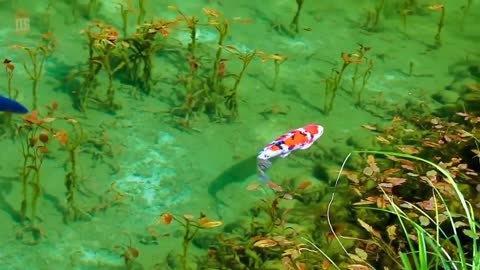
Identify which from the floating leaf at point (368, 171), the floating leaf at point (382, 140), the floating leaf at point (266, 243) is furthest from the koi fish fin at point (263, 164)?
the floating leaf at point (266, 243)

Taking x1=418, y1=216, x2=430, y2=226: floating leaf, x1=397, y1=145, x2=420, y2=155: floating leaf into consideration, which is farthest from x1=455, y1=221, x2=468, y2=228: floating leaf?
x1=397, y1=145, x2=420, y2=155: floating leaf

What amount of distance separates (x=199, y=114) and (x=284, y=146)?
0.65 metres

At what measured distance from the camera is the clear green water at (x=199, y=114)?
355 centimetres

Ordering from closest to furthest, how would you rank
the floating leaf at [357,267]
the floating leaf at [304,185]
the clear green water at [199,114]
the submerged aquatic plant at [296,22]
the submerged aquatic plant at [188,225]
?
the floating leaf at [357,267], the submerged aquatic plant at [188,225], the clear green water at [199,114], the floating leaf at [304,185], the submerged aquatic plant at [296,22]

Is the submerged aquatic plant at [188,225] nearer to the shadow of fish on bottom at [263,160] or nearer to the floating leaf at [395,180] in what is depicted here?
the shadow of fish on bottom at [263,160]

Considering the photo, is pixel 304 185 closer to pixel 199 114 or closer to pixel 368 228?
pixel 368 228

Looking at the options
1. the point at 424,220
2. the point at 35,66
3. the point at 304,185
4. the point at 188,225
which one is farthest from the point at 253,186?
the point at 35,66

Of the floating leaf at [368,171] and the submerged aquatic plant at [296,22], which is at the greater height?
the submerged aquatic plant at [296,22]

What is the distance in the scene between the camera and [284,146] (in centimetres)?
389

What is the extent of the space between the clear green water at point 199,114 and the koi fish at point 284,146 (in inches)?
3.3

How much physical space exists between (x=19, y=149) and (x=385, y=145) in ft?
6.39

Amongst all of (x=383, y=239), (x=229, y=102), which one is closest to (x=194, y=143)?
(x=229, y=102)

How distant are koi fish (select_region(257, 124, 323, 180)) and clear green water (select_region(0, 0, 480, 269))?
0.08 m

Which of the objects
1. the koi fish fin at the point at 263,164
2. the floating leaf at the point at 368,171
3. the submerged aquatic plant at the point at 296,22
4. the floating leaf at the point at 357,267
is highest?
the submerged aquatic plant at the point at 296,22
